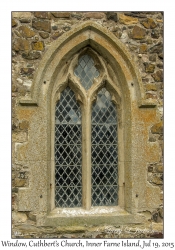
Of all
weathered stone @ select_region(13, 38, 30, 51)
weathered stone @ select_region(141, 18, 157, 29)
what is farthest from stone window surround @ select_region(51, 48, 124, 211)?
weathered stone @ select_region(141, 18, 157, 29)

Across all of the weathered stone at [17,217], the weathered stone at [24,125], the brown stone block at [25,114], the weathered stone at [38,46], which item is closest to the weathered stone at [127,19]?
the weathered stone at [38,46]

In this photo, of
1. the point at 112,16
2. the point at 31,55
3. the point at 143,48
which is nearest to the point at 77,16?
the point at 112,16

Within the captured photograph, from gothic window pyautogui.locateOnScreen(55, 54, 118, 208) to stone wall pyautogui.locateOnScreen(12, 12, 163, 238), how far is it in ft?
1.46

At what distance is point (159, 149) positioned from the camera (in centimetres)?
487

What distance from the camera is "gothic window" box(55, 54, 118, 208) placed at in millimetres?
4961

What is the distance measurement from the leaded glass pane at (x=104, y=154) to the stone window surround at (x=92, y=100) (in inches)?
5.0

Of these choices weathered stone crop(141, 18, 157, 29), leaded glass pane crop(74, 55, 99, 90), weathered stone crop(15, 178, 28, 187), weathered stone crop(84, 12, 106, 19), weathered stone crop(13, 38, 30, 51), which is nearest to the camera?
weathered stone crop(15, 178, 28, 187)

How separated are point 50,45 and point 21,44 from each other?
1.24ft

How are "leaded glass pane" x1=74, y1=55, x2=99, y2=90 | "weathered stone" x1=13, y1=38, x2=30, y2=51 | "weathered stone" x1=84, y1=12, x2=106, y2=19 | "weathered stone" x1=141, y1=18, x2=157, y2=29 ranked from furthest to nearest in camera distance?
"leaded glass pane" x1=74, y1=55, x2=99, y2=90 → "weathered stone" x1=141, y1=18, x2=157, y2=29 → "weathered stone" x1=84, y1=12, x2=106, y2=19 → "weathered stone" x1=13, y1=38, x2=30, y2=51

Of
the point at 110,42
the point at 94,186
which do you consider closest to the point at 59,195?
the point at 94,186

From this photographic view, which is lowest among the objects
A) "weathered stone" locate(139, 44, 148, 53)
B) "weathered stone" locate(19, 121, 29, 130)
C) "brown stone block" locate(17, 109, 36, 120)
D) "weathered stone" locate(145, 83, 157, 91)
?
"weathered stone" locate(19, 121, 29, 130)

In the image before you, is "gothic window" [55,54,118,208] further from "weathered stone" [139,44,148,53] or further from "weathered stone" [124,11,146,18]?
"weathered stone" [124,11,146,18]
